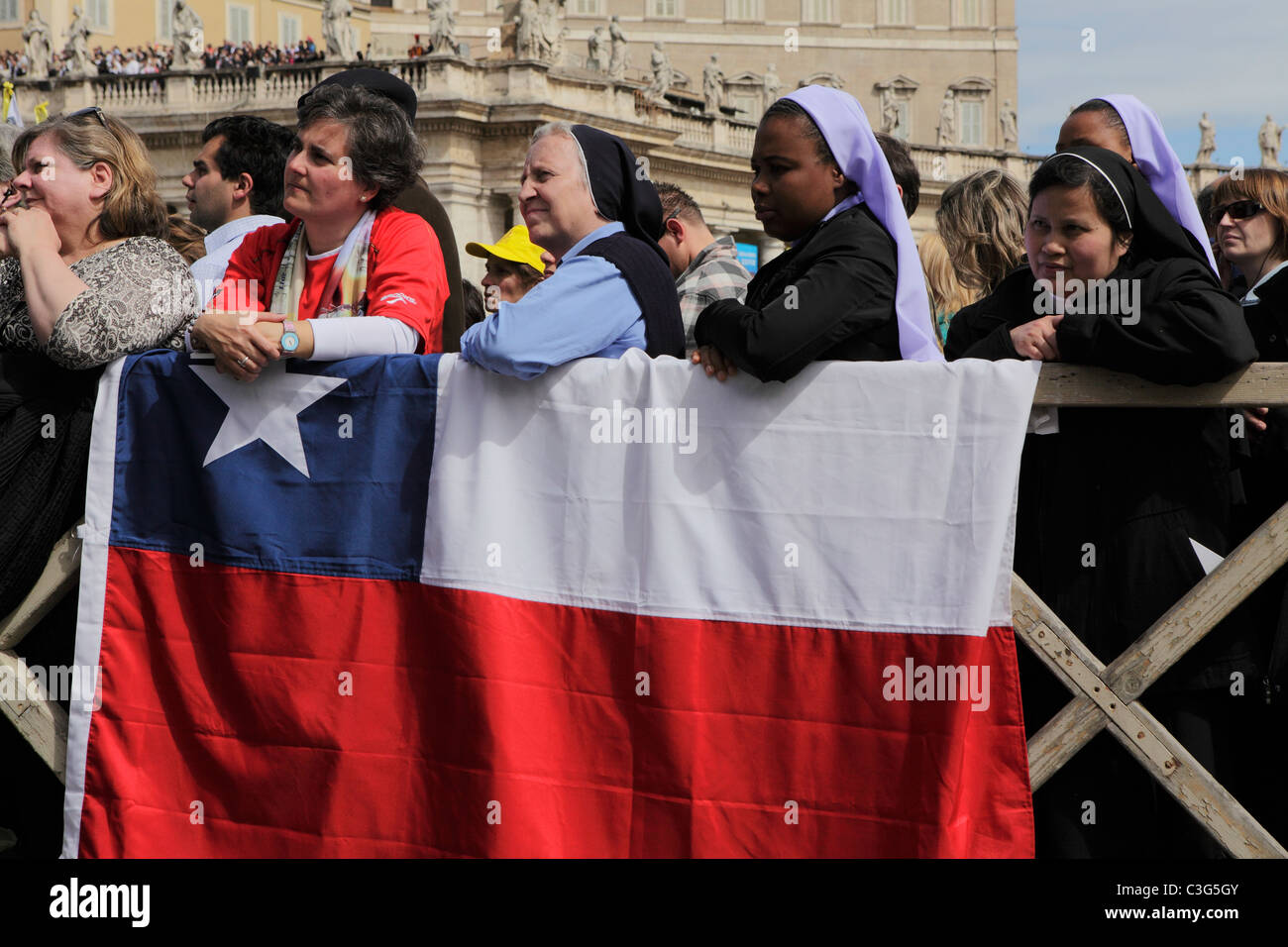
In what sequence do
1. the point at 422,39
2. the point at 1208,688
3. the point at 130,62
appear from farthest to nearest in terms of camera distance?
the point at 422,39, the point at 130,62, the point at 1208,688

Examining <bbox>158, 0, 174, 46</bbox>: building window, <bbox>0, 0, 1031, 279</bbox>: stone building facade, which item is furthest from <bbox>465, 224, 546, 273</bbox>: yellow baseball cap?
<bbox>158, 0, 174, 46</bbox>: building window

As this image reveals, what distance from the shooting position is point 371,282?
428 centimetres

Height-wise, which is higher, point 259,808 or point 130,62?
point 130,62

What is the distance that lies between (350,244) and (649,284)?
94cm

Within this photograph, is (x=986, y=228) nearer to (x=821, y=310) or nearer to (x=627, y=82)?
(x=821, y=310)


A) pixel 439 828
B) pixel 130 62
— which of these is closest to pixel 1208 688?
pixel 439 828

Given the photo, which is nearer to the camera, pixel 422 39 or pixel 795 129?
pixel 795 129

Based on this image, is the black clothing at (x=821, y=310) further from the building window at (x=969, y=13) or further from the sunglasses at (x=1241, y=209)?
the building window at (x=969, y=13)

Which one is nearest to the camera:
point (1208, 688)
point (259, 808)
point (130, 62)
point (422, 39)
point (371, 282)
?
point (1208, 688)

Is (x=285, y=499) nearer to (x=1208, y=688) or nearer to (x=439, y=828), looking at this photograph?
(x=439, y=828)

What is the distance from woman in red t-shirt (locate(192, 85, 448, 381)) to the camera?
13.9 ft

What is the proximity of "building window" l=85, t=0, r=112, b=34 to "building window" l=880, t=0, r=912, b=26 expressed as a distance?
1299 inches

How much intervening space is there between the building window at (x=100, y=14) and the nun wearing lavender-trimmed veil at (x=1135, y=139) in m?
55.9

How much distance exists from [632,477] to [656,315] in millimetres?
521
